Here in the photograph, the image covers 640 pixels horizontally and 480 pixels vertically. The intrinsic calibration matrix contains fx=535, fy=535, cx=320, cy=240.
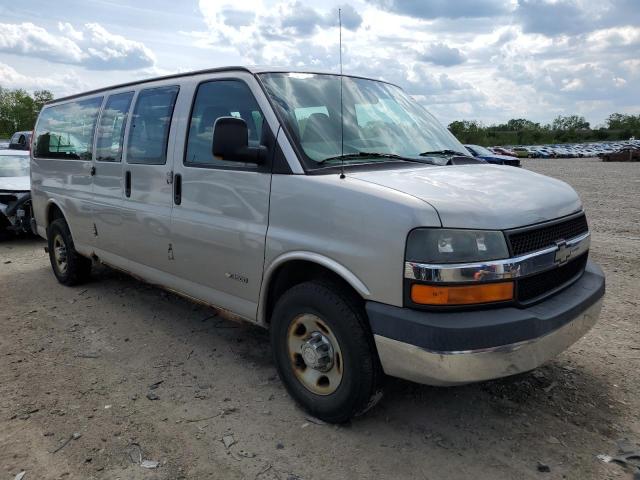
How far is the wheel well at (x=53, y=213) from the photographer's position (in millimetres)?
6410

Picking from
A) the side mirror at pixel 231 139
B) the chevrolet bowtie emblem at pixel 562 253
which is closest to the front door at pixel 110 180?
the side mirror at pixel 231 139

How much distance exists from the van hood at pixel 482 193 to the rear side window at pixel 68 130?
3.62 m

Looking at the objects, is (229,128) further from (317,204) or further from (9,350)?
(9,350)

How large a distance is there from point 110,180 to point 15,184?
610 centimetres

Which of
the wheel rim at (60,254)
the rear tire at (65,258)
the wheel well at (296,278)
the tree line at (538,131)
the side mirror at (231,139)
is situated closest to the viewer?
the wheel well at (296,278)

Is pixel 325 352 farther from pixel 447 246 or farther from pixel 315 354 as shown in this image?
pixel 447 246

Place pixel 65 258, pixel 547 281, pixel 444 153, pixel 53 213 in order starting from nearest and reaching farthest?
pixel 547 281 < pixel 444 153 < pixel 65 258 < pixel 53 213

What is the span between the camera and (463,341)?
2.55 meters

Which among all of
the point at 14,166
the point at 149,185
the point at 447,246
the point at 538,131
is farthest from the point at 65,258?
the point at 538,131

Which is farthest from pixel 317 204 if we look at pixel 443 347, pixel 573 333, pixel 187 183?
pixel 573 333

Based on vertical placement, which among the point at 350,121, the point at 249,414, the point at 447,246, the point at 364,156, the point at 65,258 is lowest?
the point at 249,414

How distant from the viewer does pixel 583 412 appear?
333cm

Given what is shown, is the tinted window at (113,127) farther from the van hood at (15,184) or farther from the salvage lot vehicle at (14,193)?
the van hood at (15,184)

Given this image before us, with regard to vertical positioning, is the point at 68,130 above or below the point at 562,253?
above
